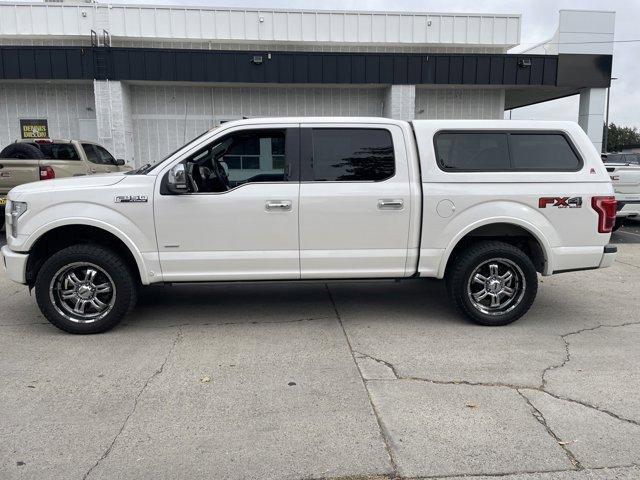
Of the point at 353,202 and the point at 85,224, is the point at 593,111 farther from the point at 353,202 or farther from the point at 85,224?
the point at 85,224

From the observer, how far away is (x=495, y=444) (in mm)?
3082

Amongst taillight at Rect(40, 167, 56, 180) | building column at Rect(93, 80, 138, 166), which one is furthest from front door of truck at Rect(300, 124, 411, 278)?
building column at Rect(93, 80, 138, 166)

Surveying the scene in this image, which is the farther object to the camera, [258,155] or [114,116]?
[114,116]

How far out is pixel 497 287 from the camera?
5.15 metres

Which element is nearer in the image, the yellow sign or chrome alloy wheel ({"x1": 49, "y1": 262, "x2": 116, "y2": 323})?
chrome alloy wheel ({"x1": 49, "y1": 262, "x2": 116, "y2": 323})

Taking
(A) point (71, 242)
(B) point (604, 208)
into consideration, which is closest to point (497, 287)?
(B) point (604, 208)

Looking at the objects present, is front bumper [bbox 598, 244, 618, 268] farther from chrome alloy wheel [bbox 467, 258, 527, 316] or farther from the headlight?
the headlight

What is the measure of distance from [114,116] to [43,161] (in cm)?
571

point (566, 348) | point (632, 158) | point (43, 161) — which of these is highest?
point (43, 161)

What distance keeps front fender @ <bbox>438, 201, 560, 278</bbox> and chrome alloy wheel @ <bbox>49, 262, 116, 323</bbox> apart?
130 inches

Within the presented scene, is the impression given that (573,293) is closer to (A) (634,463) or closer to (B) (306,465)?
(A) (634,463)

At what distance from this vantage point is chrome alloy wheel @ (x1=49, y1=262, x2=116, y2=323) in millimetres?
4863

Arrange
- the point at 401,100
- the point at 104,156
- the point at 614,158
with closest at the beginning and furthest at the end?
→ the point at 104,156, the point at 401,100, the point at 614,158

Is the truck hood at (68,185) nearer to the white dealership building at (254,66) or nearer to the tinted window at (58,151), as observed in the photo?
the tinted window at (58,151)
